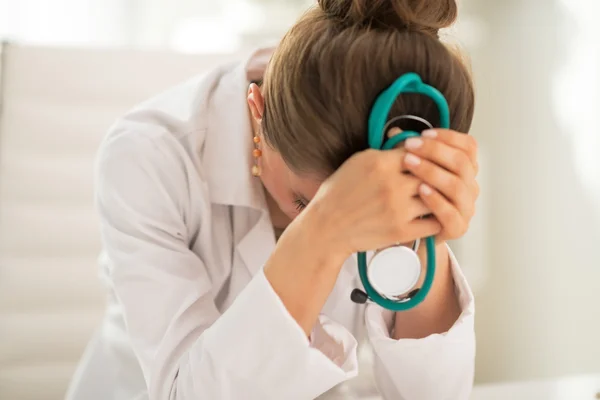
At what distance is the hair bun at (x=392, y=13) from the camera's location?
64cm

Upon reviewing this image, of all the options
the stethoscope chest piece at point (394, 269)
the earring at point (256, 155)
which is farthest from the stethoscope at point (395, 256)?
the earring at point (256, 155)

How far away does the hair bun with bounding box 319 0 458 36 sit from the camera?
64 centimetres

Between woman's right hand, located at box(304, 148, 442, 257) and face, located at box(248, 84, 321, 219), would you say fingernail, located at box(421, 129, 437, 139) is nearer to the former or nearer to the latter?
woman's right hand, located at box(304, 148, 442, 257)

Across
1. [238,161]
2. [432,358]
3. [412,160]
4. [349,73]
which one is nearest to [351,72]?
[349,73]

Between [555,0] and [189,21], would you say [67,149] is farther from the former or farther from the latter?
[555,0]

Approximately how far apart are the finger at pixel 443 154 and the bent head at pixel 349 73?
41mm

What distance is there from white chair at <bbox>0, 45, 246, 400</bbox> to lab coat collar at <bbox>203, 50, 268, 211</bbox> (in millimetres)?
576

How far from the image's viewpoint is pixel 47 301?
1.37m

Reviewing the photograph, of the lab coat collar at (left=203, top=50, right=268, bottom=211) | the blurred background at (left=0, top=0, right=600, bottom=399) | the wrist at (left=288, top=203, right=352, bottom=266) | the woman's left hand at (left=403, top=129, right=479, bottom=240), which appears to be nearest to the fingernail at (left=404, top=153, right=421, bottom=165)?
the woman's left hand at (left=403, top=129, right=479, bottom=240)

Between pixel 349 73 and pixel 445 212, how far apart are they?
18 centimetres

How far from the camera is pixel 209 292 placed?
0.87m

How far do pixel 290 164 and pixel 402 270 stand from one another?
18 centimetres

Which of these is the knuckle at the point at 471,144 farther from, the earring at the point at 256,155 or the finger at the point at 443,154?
the earring at the point at 256,155

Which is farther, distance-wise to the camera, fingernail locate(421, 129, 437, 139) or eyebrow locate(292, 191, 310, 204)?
eyebrow locate(292, 191, 310, 204)
